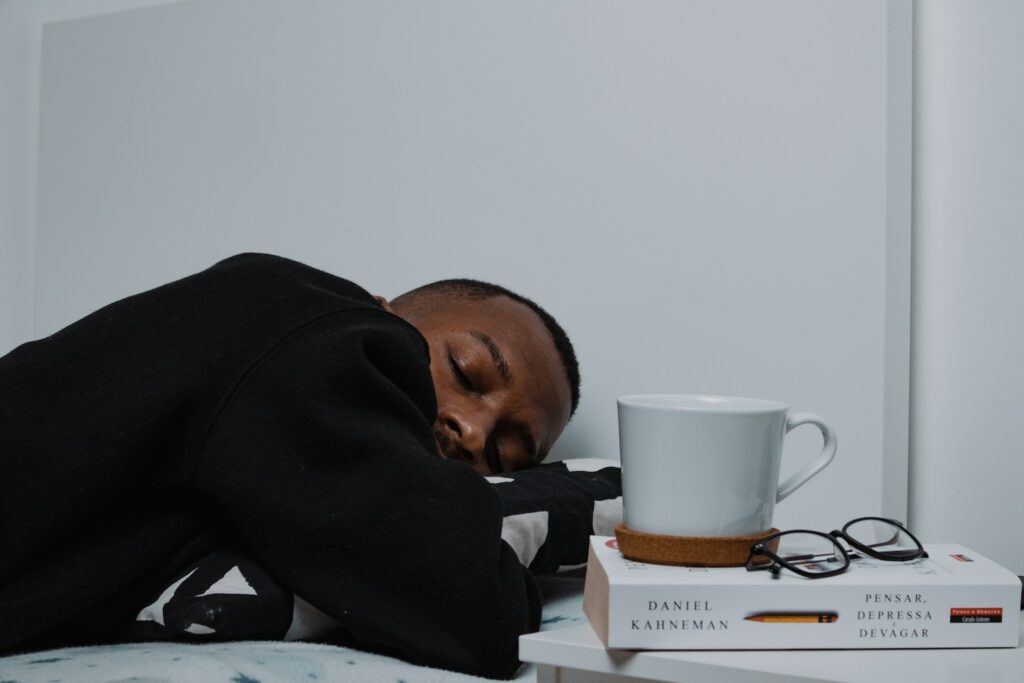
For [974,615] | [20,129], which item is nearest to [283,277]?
[974,615]

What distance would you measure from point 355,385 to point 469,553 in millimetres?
146

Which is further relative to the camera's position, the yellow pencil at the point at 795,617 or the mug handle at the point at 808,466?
the mug handle at the point at 808,466

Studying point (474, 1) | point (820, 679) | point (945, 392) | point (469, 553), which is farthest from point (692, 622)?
point (474, 1)

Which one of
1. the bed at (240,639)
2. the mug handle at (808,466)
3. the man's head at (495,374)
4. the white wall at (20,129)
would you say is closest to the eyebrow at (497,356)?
the man's head at (495,374)

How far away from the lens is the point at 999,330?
1.14 meters

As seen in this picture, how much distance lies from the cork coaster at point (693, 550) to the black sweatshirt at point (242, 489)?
13 cm

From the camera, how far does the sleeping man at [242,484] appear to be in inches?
26.8

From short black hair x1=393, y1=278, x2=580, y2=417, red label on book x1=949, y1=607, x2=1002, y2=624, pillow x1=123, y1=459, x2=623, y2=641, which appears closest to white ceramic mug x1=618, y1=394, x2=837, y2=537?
red label on book x1=949, y1=607, x2=1002, y2=624

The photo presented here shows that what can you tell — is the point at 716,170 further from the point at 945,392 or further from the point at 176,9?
the point at 176,9

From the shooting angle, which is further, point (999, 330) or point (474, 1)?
point (474, 1)

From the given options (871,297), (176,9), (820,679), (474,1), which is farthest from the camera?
(176,9)

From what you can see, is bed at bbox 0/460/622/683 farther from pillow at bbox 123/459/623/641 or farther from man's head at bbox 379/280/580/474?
man's head at bbox 379/280/580/474

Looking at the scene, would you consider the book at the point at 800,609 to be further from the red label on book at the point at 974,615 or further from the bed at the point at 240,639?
the bed at the point at 240,639

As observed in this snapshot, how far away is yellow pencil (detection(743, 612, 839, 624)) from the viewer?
0.56 m
